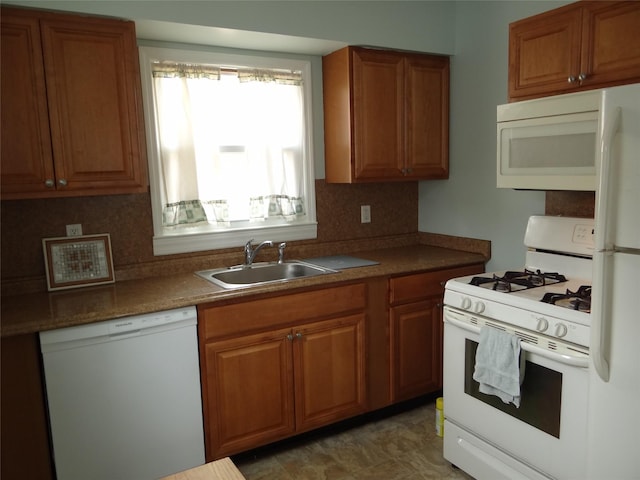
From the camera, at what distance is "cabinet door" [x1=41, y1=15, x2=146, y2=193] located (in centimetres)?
213

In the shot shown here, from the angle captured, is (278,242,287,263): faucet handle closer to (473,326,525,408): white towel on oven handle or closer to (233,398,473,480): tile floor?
(233,398,473,480): tile floor

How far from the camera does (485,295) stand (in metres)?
2.18

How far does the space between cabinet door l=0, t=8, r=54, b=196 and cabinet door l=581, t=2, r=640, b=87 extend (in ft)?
7.70

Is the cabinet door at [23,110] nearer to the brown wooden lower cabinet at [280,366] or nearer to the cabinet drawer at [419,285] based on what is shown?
the brown wooden lower cabinet at [280,366]

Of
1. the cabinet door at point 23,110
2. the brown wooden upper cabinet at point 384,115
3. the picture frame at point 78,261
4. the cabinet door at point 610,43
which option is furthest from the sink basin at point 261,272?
the cabinet door at point 610,43

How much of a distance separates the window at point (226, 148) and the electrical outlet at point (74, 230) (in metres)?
0.37

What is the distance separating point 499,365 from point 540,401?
198 millimetres

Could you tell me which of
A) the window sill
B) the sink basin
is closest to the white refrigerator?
the sink basin

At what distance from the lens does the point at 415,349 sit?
292cm

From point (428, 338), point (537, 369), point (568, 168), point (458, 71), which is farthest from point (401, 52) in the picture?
point (537, 369)

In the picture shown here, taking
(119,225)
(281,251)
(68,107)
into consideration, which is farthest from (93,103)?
(281,251)

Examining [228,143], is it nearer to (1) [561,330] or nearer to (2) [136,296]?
(2) [136,296]

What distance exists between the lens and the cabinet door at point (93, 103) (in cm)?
213

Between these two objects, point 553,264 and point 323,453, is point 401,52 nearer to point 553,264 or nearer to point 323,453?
point 553,264
